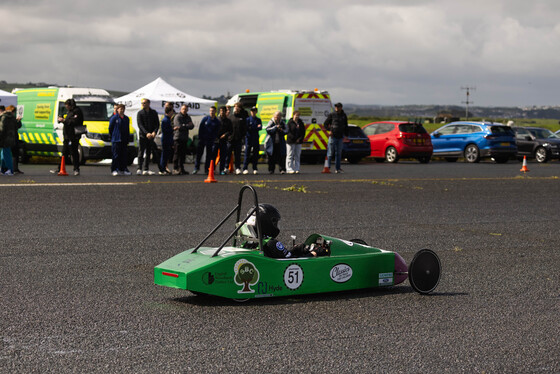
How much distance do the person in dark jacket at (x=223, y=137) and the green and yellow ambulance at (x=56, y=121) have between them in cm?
445

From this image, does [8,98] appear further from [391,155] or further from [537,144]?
[537,144]

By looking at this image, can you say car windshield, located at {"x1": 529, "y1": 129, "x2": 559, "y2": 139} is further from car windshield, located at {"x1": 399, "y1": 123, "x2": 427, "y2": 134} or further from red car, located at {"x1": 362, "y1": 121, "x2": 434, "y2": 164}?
car windshield, located at {"x1": 399, "y1": 123, "x2": 427, "y2": 134}

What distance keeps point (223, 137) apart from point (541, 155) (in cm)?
1789

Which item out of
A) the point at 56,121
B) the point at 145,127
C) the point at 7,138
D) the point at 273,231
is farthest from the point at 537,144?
the point at 273,231

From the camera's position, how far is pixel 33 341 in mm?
5578

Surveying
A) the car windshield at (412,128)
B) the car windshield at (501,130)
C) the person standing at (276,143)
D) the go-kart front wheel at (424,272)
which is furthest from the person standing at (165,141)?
the car windshield at (501,130)

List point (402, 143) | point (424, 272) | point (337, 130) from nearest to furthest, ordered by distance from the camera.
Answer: point (424, 272) < point (337, 130) < point (402, 143)

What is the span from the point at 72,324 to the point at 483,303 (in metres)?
3.45

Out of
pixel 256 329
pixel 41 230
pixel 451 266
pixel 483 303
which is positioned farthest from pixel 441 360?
pixel 41 230

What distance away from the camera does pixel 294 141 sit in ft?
76.3

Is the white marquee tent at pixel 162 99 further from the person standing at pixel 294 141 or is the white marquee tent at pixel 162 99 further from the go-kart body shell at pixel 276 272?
the go-kart body shell at pixel 276 272

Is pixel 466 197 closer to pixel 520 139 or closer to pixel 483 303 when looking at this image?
pixel 483 303

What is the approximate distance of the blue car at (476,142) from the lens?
107 ft

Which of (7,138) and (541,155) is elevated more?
(7,138)
